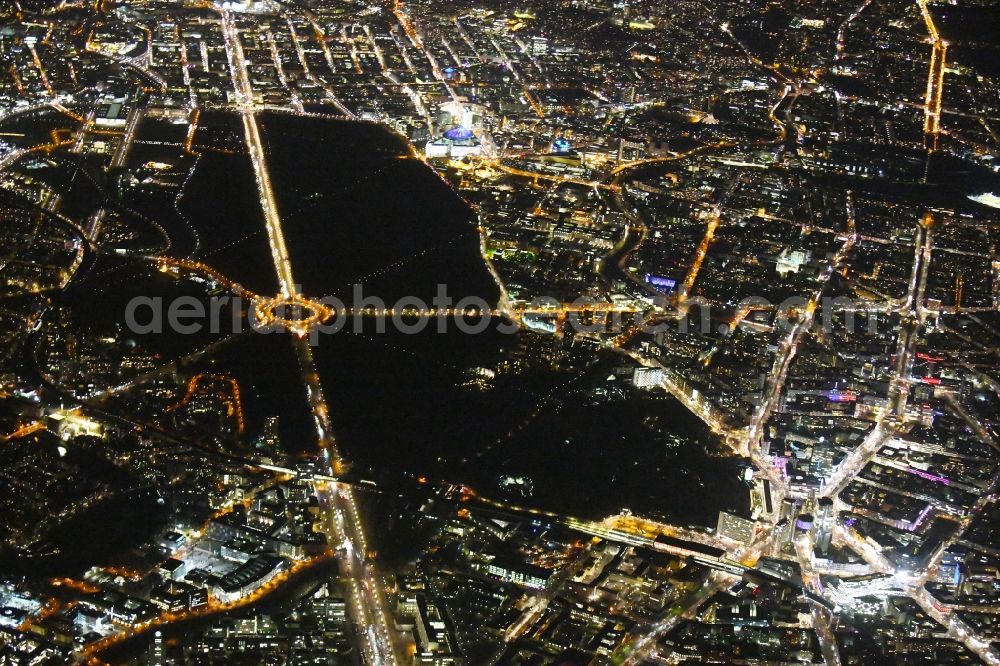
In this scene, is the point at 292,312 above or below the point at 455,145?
below

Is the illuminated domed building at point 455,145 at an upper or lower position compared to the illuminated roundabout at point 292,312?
upper

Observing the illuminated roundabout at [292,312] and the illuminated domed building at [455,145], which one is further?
the illuminated domed building at [455,145]

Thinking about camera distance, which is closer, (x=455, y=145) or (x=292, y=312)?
(x=292, y=312)

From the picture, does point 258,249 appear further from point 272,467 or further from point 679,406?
point 679,406

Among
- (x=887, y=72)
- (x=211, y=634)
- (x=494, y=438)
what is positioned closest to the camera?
(x=211, y=634)

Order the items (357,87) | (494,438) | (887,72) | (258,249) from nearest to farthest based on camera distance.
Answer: (494,438)
(258,249)
(357,87)
(887,72)

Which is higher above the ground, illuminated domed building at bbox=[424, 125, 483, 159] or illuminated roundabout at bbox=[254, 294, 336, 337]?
illuminated domed building at bbox=[424, 125, 483, 159]

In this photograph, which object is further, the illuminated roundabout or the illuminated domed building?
the illuminated domed building

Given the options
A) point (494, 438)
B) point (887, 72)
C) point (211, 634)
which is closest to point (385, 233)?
point (494, 438)
